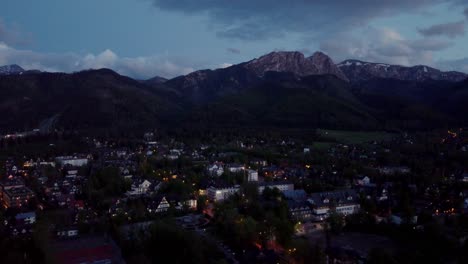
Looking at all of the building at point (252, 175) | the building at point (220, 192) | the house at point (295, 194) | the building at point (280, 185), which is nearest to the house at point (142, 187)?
the building at point (220, 192)

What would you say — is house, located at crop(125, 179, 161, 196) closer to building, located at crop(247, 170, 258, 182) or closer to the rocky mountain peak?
building, located at crop(247, 170, 258, 182)

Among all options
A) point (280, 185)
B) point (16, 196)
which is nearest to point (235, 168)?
point (280, 185)

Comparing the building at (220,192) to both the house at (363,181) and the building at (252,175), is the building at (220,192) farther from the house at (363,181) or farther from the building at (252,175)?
the house at (363,181)

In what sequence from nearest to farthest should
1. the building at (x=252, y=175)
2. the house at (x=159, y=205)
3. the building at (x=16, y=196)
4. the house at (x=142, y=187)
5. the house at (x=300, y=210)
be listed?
the house at (x=300, y=210) < the house at (x=159, y=205) < the building at (x=16, y=196) < the house at (x=142, y=187) < the building at (x=252, y=175)

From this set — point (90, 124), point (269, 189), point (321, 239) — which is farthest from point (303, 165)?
point (90, 124)

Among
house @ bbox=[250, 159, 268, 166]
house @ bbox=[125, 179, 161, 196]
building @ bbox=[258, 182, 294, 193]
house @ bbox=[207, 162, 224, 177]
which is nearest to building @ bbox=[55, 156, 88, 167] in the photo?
house @ bbox=[207, 162, 224, 177]

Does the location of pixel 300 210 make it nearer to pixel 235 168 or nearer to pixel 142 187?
pixel 142 187
